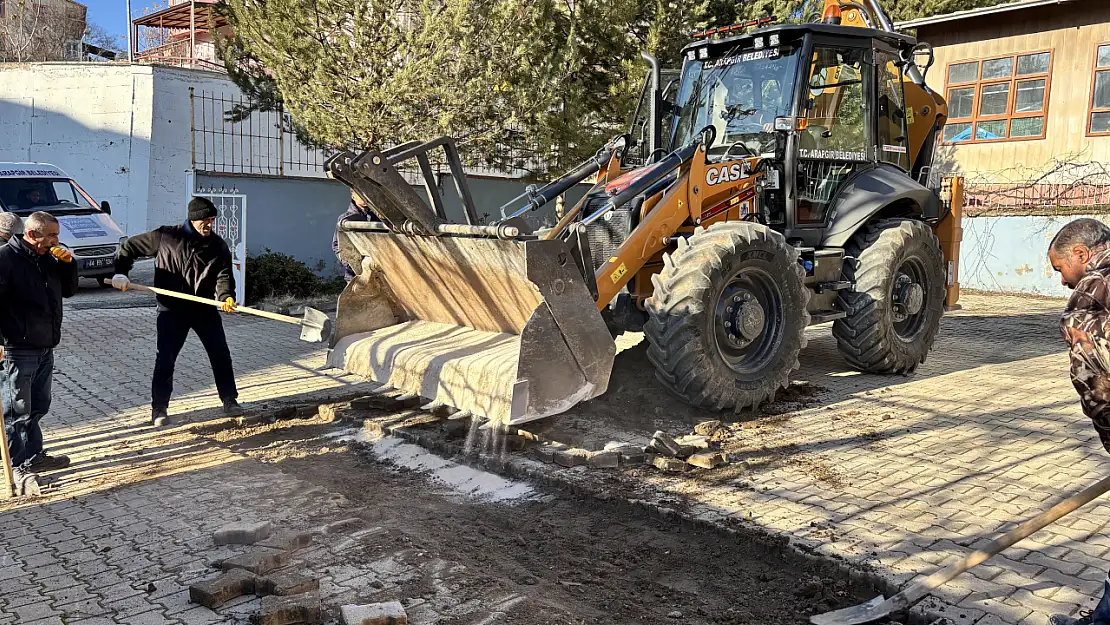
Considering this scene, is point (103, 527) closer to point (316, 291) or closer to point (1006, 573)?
point (1006, 573)

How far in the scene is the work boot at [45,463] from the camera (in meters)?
5.49

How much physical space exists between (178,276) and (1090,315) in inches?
238

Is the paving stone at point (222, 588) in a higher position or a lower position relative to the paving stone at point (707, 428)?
lower

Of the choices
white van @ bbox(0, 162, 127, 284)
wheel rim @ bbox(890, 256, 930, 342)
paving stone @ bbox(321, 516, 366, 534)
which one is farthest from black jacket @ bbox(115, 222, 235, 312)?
white van @ bbox(0, 162, 127, 284)

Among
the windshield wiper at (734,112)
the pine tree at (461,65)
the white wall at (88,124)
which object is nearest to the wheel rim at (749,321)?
the windshield wiper at (734,112)

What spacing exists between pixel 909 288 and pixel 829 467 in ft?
10.4

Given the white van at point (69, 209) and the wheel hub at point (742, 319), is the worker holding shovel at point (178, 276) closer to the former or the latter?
the wheel hub at point (742, 319)

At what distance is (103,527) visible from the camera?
4625 millimetres

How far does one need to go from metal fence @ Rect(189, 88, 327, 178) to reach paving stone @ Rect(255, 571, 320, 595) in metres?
10.5

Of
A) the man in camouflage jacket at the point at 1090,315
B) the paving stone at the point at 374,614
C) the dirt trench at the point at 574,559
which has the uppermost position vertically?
the man in camouflage jacket at the point at 1090,315

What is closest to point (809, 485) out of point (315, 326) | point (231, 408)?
point (315, 326)

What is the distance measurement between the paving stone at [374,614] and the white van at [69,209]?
1152cm

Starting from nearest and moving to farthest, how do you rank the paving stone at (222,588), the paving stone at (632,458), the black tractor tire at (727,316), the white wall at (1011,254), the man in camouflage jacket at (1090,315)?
the man in camouflage jacket at (1090,315) < the paving stone at (222,588) < the paving stone at (632,458) < the black tractor tire at (727,316) < the white wall at (1011,254)

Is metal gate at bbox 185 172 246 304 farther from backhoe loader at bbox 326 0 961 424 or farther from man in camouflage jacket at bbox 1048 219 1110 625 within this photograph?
man in camouflage jacket at bbox 1048 219 1110 625
